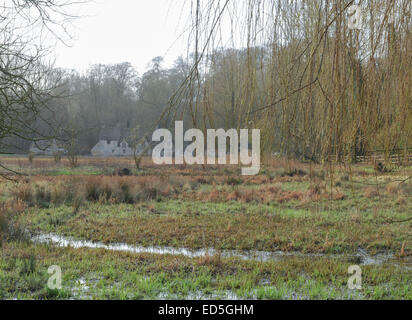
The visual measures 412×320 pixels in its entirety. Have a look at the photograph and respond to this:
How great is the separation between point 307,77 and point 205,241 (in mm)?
5421

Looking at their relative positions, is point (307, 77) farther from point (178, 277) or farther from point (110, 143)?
point (110, 143)

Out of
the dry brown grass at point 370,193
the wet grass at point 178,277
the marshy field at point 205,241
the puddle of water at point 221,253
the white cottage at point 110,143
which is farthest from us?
the white cottage at point 110,143

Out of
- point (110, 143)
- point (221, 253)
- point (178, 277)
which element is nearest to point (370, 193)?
point (221, 253)

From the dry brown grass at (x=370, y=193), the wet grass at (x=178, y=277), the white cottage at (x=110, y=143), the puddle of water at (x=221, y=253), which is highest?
the white cottage at (x=110, y=143)

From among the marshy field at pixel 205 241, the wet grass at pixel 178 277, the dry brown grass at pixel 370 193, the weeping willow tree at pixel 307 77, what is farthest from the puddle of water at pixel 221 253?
the dry brown grass at pixel 370 193

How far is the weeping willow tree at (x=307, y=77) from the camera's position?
1.35 metres

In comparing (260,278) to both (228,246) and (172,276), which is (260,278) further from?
(228,246)

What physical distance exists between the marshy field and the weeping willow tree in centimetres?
23

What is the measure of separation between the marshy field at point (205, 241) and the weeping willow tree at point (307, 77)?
0.74 ft

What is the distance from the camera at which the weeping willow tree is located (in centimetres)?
135

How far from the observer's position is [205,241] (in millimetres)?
6805

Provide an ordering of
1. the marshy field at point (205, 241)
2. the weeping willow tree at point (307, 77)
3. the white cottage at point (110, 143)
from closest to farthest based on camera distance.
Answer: the weeping willow tree at point (307, 77), the marshy field at point (205, 241), the white cottage at point (110, 143)

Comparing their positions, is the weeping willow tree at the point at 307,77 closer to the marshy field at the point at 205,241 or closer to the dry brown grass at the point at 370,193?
the marshy field at the point at 205,241
